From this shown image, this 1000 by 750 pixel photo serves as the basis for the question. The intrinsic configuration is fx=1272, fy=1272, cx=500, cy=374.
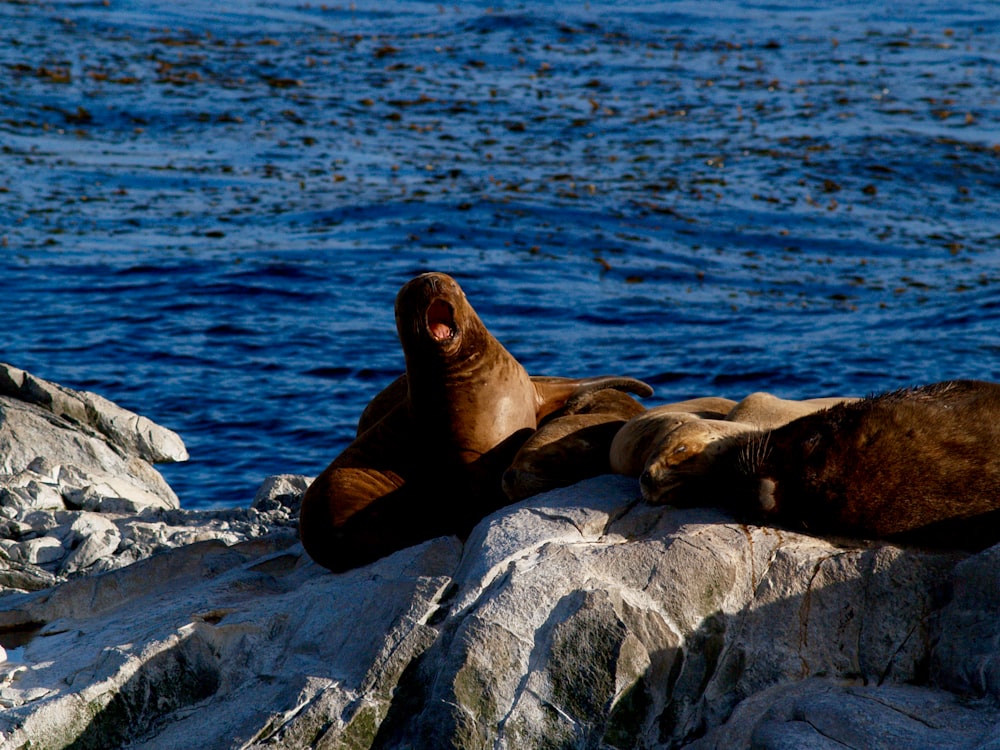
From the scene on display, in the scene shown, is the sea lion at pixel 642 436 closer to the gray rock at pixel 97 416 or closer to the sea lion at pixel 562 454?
the sea lion at pixel 562 454

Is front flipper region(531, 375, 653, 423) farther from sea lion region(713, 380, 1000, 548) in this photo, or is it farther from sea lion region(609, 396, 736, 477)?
sea lion region(713, 380, 1000, 548)

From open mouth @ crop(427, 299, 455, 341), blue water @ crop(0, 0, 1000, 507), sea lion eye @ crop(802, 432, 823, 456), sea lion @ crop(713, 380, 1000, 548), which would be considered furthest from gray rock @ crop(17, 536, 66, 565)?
sea lion eye @ crop(802, 432, 823, 456)

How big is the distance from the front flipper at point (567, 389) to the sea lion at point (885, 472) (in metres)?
1.87

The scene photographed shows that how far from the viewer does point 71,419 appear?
11.4 m

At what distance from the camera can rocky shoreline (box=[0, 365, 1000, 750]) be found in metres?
4.55

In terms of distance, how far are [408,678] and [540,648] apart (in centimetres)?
53

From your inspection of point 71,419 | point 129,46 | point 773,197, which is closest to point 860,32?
point 773,197

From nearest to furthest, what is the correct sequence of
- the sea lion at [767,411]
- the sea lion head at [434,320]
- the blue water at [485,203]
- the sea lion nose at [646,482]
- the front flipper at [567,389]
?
1. the sea lion nose at [646,482]
2. the sea lion at [767,411]
3. the sea lion head at [434,320]
4. the front flipper at [567,389]
5. the blue water at [485,203]

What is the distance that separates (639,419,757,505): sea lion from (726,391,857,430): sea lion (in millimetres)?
400

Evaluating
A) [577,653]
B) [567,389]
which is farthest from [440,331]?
[577,653]

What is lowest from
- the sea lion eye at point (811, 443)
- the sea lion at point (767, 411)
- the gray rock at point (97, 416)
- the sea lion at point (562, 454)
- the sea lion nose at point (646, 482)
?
the gray rock at point (97, 416)

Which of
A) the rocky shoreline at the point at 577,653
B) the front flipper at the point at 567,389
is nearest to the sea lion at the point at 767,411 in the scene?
the rocky shoreline at the point at 577,653

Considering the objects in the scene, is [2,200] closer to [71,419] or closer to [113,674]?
[71,419]

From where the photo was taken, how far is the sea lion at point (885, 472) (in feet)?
16.2
